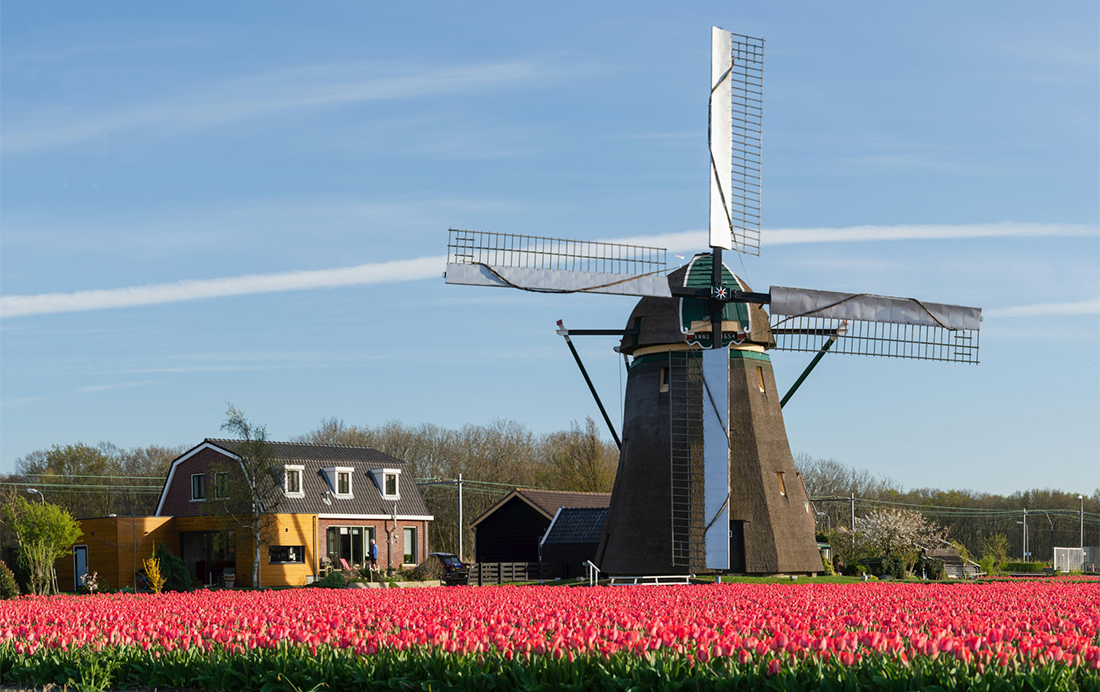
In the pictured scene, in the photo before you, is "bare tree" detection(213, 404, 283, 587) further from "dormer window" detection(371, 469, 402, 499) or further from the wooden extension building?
"dormer window" detection(371, 469, 402, 499)

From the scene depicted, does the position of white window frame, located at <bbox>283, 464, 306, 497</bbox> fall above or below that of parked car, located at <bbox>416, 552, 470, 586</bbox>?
above

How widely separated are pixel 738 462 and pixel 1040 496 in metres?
104

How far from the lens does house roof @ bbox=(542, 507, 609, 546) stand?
5028 centimetres

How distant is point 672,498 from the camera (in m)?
31.2

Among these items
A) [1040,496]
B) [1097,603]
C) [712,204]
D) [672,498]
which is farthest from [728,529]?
[1040,496]

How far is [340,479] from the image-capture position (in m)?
54.1

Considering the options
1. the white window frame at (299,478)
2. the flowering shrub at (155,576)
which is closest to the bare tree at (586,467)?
the white window frame at (299,478)

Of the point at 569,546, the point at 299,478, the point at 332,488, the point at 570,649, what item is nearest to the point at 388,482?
the point at 332,488

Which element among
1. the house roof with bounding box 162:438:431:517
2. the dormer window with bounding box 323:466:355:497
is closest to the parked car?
the house roof with bounding box 162:438:431:517

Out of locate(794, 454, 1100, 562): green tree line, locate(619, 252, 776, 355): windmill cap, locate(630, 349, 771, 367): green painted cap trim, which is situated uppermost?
locate(619, 252, 776, 355): windmill cap

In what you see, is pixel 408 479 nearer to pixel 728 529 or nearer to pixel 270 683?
pixel 728 529

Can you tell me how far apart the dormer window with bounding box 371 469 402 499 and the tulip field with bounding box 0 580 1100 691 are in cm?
3904

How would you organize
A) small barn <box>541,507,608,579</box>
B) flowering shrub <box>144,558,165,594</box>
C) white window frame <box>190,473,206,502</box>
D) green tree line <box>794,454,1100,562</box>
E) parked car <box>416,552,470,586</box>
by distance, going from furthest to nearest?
green tree line <box>794,454,1100,562</box> → white window frame <box>190,473,206,502</box> → small barn <box>541,507,608,579</box> → parked car <box>416,552,470,586</box> → flowering shrub <box>144,558,165,594</box>

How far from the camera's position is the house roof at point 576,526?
5028 cm
